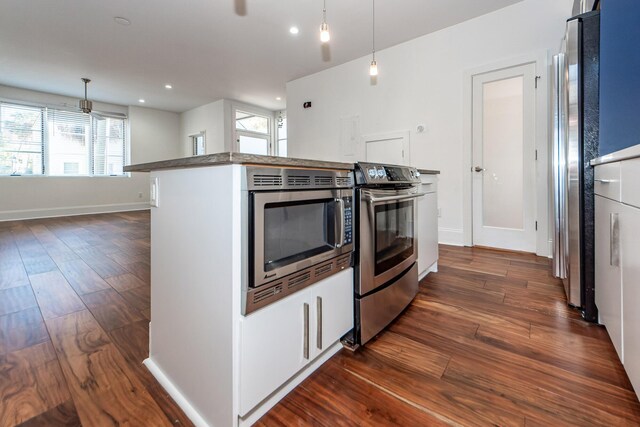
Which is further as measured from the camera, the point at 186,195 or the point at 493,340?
the point at 493,340

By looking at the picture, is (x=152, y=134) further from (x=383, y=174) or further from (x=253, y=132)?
(x=383, y=174)

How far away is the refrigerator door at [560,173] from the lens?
6.38 ft

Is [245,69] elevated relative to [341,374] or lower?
elevated

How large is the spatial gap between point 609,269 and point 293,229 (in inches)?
56.0

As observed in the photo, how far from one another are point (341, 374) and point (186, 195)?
0.98 m

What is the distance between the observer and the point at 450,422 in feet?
Answer: 3.19

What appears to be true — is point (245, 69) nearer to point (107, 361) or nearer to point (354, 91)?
point (354, 91)

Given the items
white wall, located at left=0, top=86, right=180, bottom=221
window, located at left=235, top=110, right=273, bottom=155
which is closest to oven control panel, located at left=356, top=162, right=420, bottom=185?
window, located at left=235, top=110, right=273, bottom=155

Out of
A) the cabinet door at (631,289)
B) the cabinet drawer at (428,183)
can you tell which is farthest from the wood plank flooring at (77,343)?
the cabinet drawer at (428,183)

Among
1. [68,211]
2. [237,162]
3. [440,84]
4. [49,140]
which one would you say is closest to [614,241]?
[237,162]

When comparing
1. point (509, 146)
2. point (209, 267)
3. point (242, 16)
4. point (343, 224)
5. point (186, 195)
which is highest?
point (242, 16)

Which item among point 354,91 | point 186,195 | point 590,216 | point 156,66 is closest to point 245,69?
point 156,66

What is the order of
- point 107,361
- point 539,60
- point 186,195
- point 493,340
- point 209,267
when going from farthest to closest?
point 539,60, point 493,340, point 107,361, point 186,195, point 209,267

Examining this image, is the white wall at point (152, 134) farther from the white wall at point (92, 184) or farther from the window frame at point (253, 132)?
the window frame at point (253, 132)
